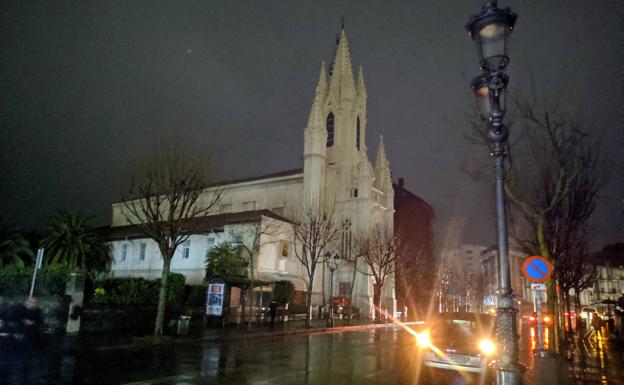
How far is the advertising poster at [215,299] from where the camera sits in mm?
26812

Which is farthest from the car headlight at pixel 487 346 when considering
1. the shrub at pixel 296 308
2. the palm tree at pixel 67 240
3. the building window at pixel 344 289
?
the building window at pixel 344 289

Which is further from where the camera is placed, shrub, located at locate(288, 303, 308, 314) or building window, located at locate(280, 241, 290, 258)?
building window, located at locate(280, 241, 290, 258)

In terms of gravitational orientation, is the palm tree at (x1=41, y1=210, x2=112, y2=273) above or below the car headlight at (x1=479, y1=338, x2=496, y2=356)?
above

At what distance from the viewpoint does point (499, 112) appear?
21.1 feet

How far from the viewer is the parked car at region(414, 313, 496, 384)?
434 inches

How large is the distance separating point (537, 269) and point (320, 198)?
144 ft

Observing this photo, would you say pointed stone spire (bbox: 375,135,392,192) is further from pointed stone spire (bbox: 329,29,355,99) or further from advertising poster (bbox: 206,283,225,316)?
advertising poster (bbox: 206,283,225,316)

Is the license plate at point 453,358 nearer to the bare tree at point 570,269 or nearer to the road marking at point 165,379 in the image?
the road marking at point 165,379

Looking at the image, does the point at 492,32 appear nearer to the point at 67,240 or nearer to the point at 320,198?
the point at 67,240

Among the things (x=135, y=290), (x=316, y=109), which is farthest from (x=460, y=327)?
(x=316, y=109)

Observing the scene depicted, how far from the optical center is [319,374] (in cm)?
1189

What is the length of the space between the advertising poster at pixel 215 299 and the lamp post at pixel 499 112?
22836 millimetres

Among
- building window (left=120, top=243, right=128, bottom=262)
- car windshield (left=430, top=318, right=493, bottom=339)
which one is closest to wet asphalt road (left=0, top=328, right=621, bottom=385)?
car windshield (left=430, top=318, right=493, bottom=339)

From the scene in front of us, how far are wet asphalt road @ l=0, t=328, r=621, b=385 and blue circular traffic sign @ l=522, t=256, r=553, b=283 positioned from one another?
3781mm
